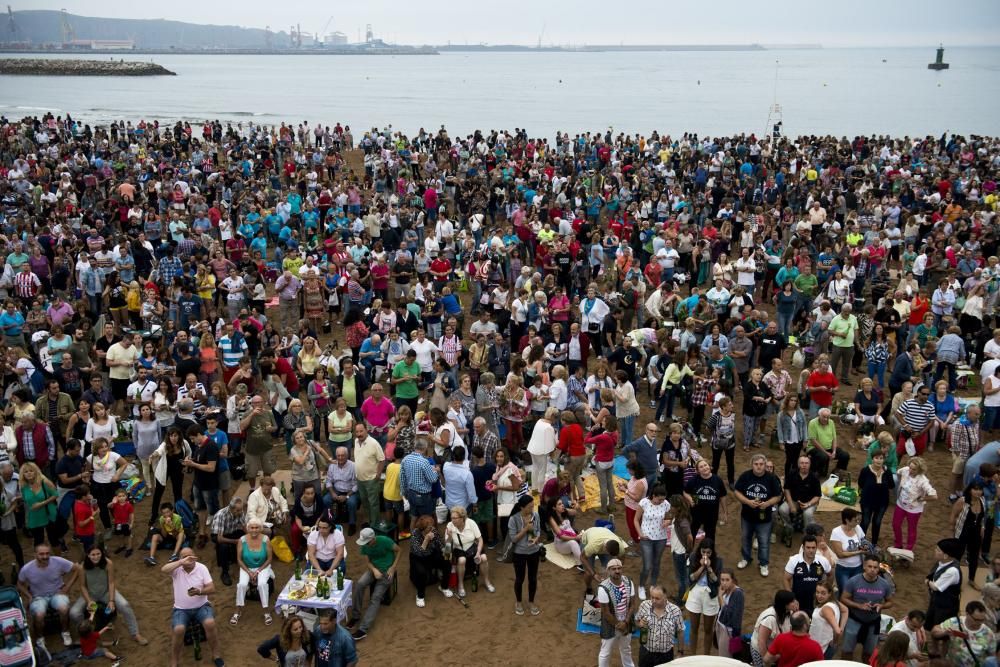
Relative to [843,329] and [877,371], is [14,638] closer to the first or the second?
[843,329]

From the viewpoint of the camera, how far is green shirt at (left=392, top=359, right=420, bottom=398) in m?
11.8

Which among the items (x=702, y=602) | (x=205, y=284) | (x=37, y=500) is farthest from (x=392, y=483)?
(x=205, y=284)

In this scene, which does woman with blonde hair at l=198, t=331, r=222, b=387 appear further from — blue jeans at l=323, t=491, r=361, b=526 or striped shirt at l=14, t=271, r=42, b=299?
striped shirt at l=14, t=271, r=42, b=299

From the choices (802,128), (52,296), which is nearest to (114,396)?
(52,296)

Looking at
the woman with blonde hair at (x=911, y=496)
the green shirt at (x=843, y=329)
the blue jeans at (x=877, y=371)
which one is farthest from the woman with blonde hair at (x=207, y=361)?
the blue jeans at (x=877, y=371)

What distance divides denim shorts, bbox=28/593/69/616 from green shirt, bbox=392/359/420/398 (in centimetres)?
481

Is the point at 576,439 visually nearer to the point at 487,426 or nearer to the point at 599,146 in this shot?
the point at 487,426

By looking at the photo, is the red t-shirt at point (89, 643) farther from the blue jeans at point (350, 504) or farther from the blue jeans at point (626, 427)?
the blue jeans at point (626, 427)

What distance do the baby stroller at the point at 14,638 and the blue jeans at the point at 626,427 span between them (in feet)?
23.8

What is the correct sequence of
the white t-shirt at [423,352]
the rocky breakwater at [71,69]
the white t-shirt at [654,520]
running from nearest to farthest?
Result: 1. the white t-shirt at [654,520]
2. the white t-shirt at [423,352]
3. the rocky breakwater at [71,69]

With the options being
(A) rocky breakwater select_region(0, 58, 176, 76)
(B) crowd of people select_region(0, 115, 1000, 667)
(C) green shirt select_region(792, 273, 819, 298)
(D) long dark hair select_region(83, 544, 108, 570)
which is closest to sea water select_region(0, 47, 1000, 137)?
(A) rocky breakwater select_region(0, 58, 176, 76)

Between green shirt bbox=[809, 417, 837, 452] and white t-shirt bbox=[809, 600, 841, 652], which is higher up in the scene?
green shirt bbox=[809, 417, 837, 452]

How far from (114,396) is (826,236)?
14.0m

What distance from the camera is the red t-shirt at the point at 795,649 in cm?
671
